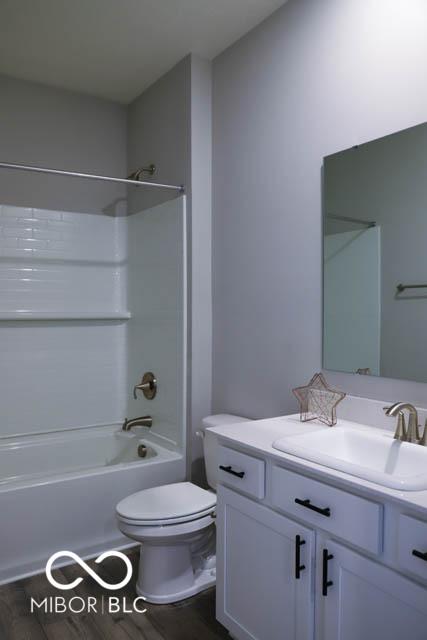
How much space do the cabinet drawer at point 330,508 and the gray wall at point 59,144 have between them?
8.42 ft

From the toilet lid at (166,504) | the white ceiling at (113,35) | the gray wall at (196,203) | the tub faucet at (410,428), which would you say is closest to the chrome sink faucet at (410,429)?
the tub faucet at (410,428)

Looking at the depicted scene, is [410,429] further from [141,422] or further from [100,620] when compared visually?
[141,422]

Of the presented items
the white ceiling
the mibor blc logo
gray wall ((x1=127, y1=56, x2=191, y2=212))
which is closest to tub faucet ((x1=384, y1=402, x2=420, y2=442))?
the mibor blc logo

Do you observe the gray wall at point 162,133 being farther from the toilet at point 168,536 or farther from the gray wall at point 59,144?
the toilet at point 168,536

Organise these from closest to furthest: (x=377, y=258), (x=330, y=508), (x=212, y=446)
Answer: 1. (x=330, y=508)
2. (x=377, y=258)
3. (x=212, y=446)

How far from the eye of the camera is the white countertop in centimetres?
134

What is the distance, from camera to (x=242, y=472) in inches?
74.9

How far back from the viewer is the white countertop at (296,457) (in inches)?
52.6

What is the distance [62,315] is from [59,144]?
3.80 ft

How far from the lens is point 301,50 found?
245cm

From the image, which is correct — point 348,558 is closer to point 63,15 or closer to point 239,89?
point 239,89

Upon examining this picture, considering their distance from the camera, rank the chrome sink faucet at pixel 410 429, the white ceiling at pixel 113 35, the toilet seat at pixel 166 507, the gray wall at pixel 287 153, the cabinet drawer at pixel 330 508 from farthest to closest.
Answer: the white ceiling at pixel 113 35
the toilet seat at pixel 166 507
the gray wall at pixel 287 153
the chrome sink faucet at pixel 410 429
the cabinet drawer at pixel 330 508

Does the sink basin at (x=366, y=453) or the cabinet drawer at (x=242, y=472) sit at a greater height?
the sink basin at (x=366, y=453)

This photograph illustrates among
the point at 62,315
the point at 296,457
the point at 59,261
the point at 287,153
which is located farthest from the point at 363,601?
the point at 59,261
